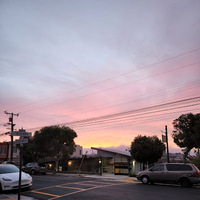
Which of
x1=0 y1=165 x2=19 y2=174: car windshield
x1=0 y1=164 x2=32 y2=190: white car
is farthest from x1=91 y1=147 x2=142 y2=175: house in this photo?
x1=0 y1=164 x2=32 y2=190: white car

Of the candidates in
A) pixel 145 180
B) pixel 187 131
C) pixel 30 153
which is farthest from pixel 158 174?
pixel 30 153

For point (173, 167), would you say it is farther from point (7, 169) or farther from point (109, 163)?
point (109, 163)

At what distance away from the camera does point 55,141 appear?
3297 cm

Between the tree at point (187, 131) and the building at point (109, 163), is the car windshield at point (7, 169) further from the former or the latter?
the building at point (109, 163)

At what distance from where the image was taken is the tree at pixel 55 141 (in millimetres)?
33062

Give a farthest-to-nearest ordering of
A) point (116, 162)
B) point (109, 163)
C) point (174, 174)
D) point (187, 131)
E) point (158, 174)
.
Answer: point (109, 163) → point (116, 162) → point (187, 131) → point (158, 174) → point (174, 174)

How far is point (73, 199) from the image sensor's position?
10.7 m

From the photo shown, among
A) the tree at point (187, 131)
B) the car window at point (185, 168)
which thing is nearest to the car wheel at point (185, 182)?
the car window at point (185, 168)

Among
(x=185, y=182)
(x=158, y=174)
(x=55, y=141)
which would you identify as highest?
(x=55, y=141)

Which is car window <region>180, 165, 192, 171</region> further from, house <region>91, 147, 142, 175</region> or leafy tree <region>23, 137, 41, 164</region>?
leafy tree <region>23, 137, 41, 164</region>

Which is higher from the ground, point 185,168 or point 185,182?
point 185,168

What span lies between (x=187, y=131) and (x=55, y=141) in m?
18.3

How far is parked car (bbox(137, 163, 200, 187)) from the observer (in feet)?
49.0

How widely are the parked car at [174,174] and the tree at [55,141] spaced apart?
59.8ft
